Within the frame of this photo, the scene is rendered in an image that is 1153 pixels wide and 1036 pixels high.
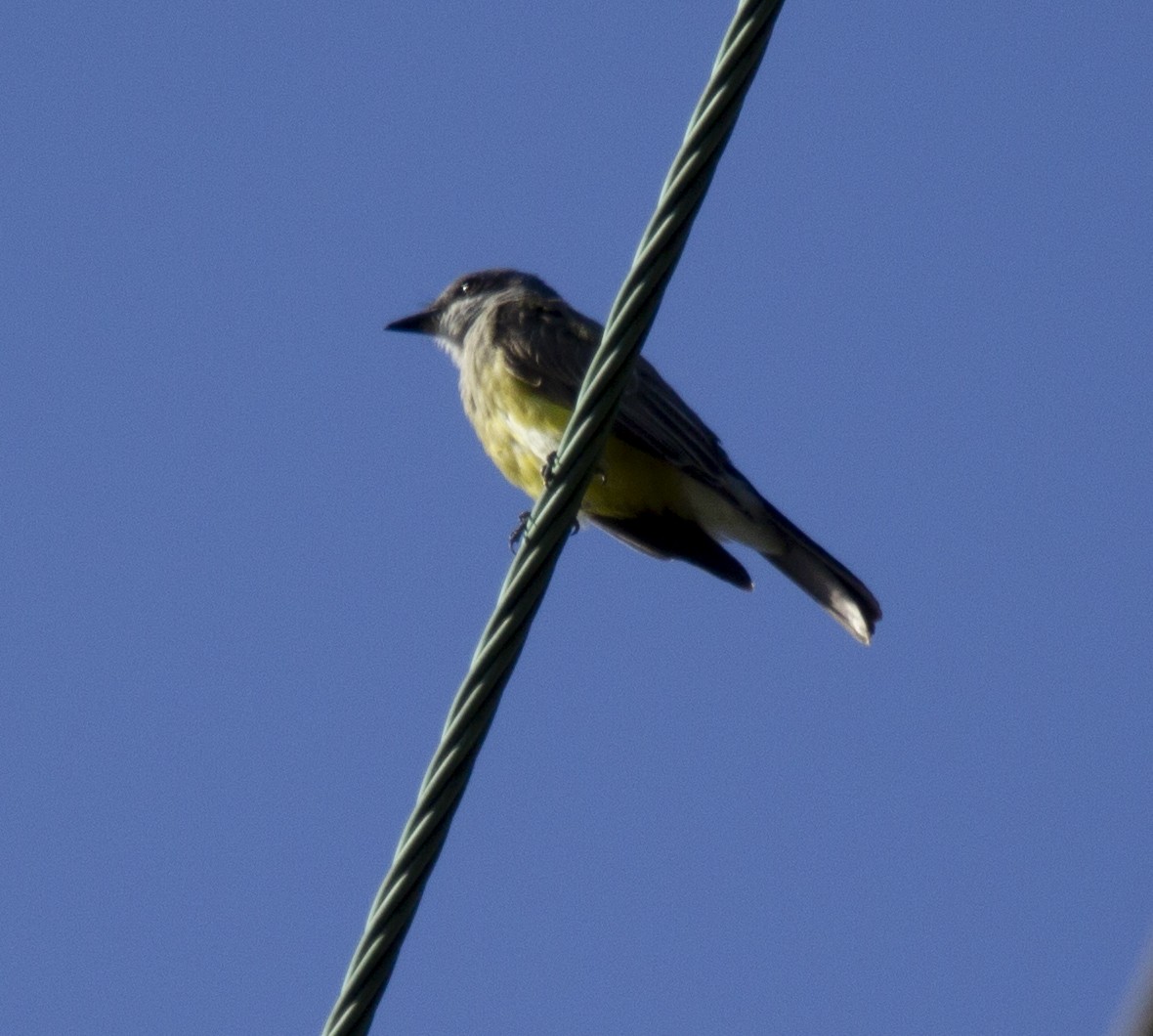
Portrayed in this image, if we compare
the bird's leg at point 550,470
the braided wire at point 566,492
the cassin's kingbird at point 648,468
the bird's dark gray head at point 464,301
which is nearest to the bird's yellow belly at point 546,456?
the cassin's kingbird at point 648,468

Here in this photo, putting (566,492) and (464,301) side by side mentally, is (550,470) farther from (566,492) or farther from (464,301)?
(464,301)

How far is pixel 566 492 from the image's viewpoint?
2652mm

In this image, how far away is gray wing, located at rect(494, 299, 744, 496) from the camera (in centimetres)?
642

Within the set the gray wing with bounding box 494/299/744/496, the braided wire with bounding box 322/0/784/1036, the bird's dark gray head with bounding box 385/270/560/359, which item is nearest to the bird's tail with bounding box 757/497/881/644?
the gray wing with bounding box 494/299/744/496

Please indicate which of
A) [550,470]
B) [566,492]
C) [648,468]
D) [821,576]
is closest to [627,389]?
[648,468]

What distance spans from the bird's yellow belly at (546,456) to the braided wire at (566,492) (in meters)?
3.67

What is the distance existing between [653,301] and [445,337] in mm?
5895

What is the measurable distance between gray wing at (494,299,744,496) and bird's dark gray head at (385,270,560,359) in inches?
26.9

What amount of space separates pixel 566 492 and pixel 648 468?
3973 mm

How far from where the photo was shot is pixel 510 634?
2.56 metres

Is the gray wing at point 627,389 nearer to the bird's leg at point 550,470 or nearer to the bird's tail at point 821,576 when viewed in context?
the bird's tail at point 821,576

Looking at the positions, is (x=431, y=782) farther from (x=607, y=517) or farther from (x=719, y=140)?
(x=607, y=517)

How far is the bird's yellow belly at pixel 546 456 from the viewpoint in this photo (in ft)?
21.5

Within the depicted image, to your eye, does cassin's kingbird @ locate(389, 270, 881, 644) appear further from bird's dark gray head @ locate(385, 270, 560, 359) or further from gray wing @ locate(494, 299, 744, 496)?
bird's dark gray head @ locate(385, 270, 560, 359)
